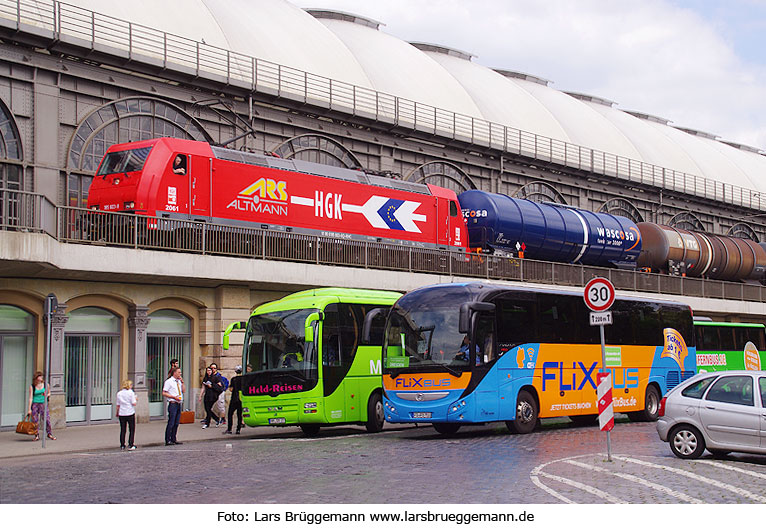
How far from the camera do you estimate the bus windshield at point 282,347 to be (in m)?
20.7

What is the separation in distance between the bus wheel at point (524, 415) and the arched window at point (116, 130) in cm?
1428

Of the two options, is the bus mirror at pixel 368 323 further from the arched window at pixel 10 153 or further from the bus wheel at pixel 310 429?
the arched window at pixel 10 153

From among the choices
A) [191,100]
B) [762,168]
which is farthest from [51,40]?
[762,168]

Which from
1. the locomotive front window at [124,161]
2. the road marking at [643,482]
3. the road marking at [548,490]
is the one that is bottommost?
the road marking at [643,482]

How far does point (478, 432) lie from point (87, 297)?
433 inches

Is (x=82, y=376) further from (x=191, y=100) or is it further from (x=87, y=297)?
(x=191, y=100)

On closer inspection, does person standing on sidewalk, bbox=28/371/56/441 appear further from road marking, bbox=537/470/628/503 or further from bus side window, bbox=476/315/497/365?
road marking, bbox=537/470/628/503

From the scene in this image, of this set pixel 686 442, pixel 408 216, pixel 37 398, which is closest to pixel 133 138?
pixel 408 216

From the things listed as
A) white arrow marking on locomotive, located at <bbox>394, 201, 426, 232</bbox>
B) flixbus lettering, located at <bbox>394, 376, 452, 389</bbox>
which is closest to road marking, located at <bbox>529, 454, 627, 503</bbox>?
flixbus lettering, located at <bbox>394, 376, 452, 389</bbox>

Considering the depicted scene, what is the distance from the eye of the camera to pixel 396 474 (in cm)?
1316

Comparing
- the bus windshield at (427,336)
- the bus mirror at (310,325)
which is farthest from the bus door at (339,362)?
the bus windshield at (427,336)

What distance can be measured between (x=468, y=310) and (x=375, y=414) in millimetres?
4527

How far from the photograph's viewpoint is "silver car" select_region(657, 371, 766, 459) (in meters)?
14.8

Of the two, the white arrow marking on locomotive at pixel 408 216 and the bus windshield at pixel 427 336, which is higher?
the white arrow marking on locomotive at pixel 408 216
